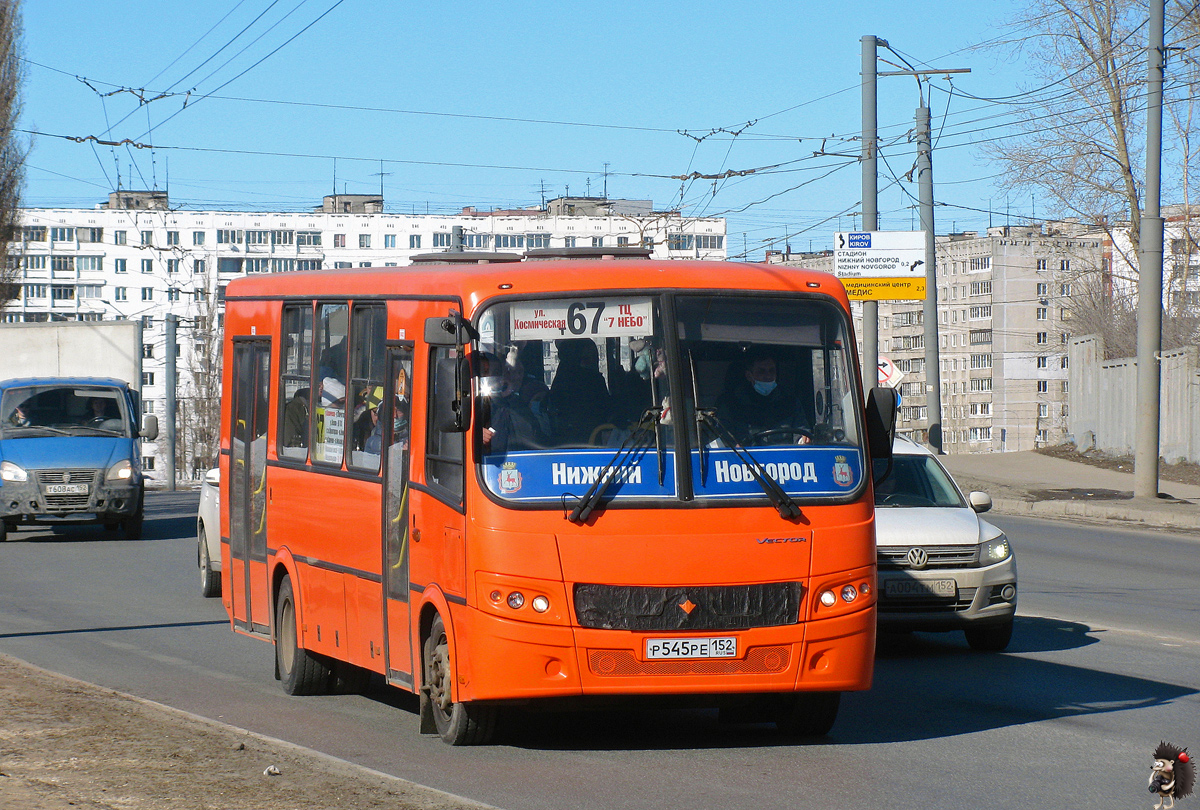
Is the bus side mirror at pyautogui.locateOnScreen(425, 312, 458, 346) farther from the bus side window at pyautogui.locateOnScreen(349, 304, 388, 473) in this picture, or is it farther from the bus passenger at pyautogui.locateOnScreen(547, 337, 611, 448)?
the bus side window at pyautogui.locateOnScreen(349, 304, 388, 473)

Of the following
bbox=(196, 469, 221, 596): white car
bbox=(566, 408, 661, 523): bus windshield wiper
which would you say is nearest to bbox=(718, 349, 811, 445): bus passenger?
bbox=(566, 408, 661, 523): bus windshield wiper

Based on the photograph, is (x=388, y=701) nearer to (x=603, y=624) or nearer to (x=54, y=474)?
(x=603, y=624)

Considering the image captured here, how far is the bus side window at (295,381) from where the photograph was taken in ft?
31.7

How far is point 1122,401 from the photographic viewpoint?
38125mm

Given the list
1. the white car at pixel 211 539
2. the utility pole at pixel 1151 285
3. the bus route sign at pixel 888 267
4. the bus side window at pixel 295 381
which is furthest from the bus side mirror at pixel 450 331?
the bus route sign at pixel 888 267

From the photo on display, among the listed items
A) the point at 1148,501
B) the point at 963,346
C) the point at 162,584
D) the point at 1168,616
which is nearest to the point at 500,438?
the point at 1168,616

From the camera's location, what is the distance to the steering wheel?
24.7 ft

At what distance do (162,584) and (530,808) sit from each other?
11.1m

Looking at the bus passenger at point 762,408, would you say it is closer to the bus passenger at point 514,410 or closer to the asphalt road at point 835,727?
the bus passenger at point 514,410

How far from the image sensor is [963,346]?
130 metres

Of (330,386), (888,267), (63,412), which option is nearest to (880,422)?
(330,386)

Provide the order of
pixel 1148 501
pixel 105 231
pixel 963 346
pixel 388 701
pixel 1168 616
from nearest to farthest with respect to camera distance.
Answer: pixel 388 701 < pixel 1168 616 < pixel 1148 501 < pixel 105 231 < pixel 963 346

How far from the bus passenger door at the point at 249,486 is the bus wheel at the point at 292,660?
0.30 m

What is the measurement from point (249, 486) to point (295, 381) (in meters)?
1.09
